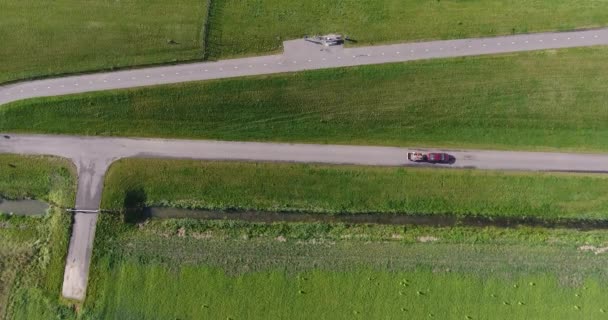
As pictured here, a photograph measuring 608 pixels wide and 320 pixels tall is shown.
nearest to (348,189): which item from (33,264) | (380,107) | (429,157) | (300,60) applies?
(429,157)

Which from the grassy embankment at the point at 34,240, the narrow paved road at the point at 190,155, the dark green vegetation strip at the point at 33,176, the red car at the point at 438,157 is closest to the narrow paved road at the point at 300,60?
the narrow paved road at the point at 190,155

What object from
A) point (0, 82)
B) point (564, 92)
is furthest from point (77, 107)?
point (564, 92)

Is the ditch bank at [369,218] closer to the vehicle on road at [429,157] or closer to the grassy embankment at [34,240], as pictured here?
the vehicle on road at [429,157]

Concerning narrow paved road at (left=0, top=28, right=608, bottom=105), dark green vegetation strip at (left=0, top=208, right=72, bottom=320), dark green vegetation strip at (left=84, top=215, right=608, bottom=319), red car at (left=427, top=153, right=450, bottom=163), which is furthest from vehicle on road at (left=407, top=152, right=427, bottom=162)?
dark green vegetation strip at (left=0, top=208, right=72, bottom=320)

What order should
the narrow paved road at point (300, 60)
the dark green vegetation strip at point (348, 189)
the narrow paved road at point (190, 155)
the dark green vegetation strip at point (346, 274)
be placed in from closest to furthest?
the dark green vegetation strip at point (346, 274) < the dark green vegetation strip at point (348, 189) < the narrow paved road at point (190, 155) < the narrow paved road at point (300, 60)

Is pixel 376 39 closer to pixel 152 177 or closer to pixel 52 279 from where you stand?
pixel 152 177

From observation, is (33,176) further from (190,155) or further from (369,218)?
(369,218)
